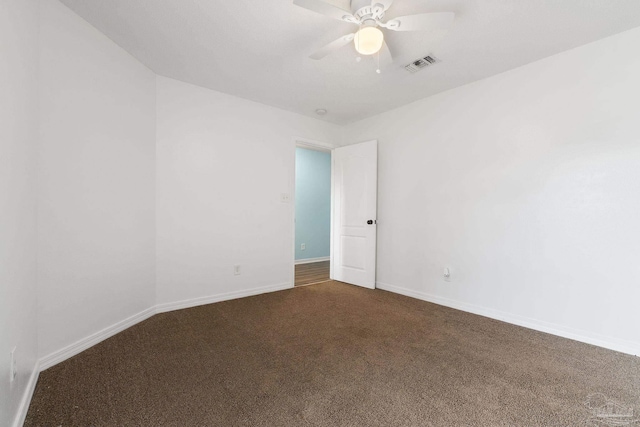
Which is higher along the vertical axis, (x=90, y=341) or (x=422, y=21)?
(x=422, y=21)

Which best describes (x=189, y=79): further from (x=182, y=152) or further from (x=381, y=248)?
(x=381, y=248)

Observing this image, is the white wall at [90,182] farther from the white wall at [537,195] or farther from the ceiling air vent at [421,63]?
the white wall at [537,195]

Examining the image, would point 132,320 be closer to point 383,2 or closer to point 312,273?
point 312,273

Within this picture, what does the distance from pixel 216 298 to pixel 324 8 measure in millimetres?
3079

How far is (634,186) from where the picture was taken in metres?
2.13

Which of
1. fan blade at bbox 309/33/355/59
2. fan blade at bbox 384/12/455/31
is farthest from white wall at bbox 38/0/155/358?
fan blade at bbox 384/12/455/31

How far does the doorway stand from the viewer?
596cm

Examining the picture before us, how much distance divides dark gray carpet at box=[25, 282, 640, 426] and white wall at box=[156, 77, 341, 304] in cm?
69

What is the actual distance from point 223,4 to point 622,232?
11.4 feet

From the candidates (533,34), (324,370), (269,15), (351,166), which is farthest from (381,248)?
(269,15)

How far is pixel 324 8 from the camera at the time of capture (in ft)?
5.37

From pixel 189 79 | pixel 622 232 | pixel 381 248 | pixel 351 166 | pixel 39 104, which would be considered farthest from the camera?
pixel 351 166

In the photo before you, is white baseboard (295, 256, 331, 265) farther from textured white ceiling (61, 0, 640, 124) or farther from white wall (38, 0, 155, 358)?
textured white ceiling (61, 0, 640, 124)

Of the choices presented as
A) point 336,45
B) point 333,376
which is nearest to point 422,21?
point 336,45
